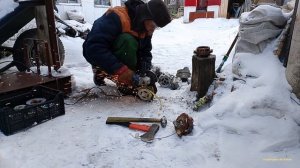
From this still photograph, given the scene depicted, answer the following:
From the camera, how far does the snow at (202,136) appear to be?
2504 mm

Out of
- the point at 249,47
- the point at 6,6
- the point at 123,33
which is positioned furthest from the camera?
the point at 6,6

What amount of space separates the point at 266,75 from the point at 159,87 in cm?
186

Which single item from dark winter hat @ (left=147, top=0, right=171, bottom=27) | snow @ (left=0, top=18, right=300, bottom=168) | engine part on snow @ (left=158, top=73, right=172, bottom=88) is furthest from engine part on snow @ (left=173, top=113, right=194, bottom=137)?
engine part on snow @ (left=158, top=73, right=172, bottom=88)

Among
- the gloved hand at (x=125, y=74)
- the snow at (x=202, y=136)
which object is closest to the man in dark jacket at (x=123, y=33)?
the gloved hand at (x=125, y=74)

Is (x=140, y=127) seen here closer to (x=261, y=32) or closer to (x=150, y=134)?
(x=150, y=134)

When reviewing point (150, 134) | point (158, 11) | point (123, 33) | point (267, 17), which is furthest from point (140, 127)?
point (267, 17)

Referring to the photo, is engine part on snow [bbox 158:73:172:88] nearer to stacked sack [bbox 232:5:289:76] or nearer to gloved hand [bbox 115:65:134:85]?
gloved hand [bbox 115:65:134:85]

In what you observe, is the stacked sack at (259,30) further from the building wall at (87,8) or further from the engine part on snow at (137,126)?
the building wall at (87,8)

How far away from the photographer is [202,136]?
9.43ft

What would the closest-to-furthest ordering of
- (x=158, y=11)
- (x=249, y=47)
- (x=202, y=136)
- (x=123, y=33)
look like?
(x=202, y=136) < (x=158, y=11) < (x=249, y=47) < (x=123, y=33)

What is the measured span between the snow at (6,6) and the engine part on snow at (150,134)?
291 centimetres

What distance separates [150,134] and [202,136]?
559 millimetres

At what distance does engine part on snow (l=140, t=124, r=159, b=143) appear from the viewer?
284cm

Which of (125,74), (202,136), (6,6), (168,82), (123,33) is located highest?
(6,6)
